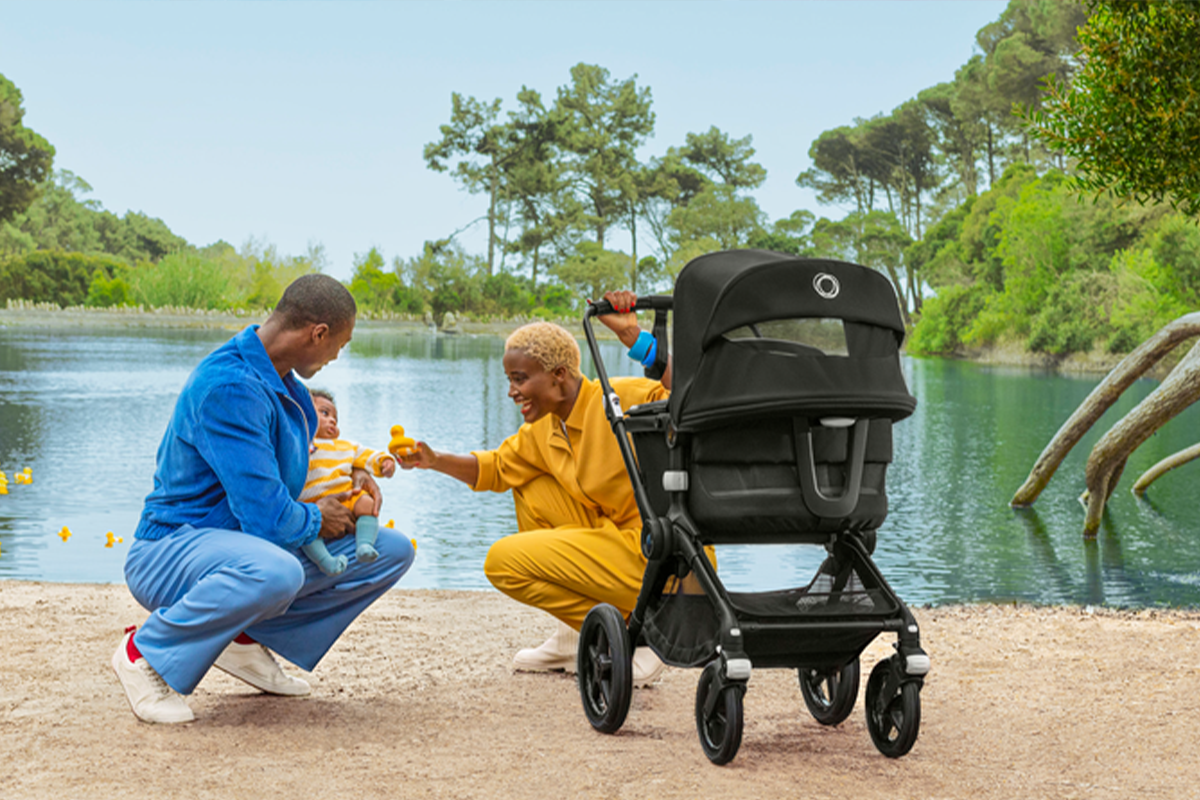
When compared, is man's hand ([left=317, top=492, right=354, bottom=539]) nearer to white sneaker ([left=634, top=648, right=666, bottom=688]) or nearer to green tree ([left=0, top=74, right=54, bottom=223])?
white sneaker ([left=634, top=648, right=666, bottom=688])

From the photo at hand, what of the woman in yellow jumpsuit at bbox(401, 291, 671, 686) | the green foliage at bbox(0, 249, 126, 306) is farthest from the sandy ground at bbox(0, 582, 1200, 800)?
the green foliage at bbox(0, 249, 126, 306)

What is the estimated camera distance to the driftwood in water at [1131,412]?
897 cm

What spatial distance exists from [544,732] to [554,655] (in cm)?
84

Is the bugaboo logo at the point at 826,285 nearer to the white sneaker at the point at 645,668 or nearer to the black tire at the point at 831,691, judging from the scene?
the black tire at the point at 831,691

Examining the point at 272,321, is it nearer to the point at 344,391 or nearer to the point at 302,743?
the point at 302,743

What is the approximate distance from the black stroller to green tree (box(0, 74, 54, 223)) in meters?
64.7

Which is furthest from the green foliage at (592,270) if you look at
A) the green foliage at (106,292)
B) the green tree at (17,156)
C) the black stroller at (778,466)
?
the black stroller at (778,466)

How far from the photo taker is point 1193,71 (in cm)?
726

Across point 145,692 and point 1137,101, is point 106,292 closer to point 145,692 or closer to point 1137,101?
point 1137,101

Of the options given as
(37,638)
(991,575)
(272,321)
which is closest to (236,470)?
(272,321)

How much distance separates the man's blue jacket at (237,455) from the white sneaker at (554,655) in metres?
1.18

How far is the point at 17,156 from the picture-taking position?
197 ft

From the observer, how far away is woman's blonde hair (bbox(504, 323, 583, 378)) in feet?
12.8

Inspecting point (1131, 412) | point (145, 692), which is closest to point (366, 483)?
point (145, 692)
